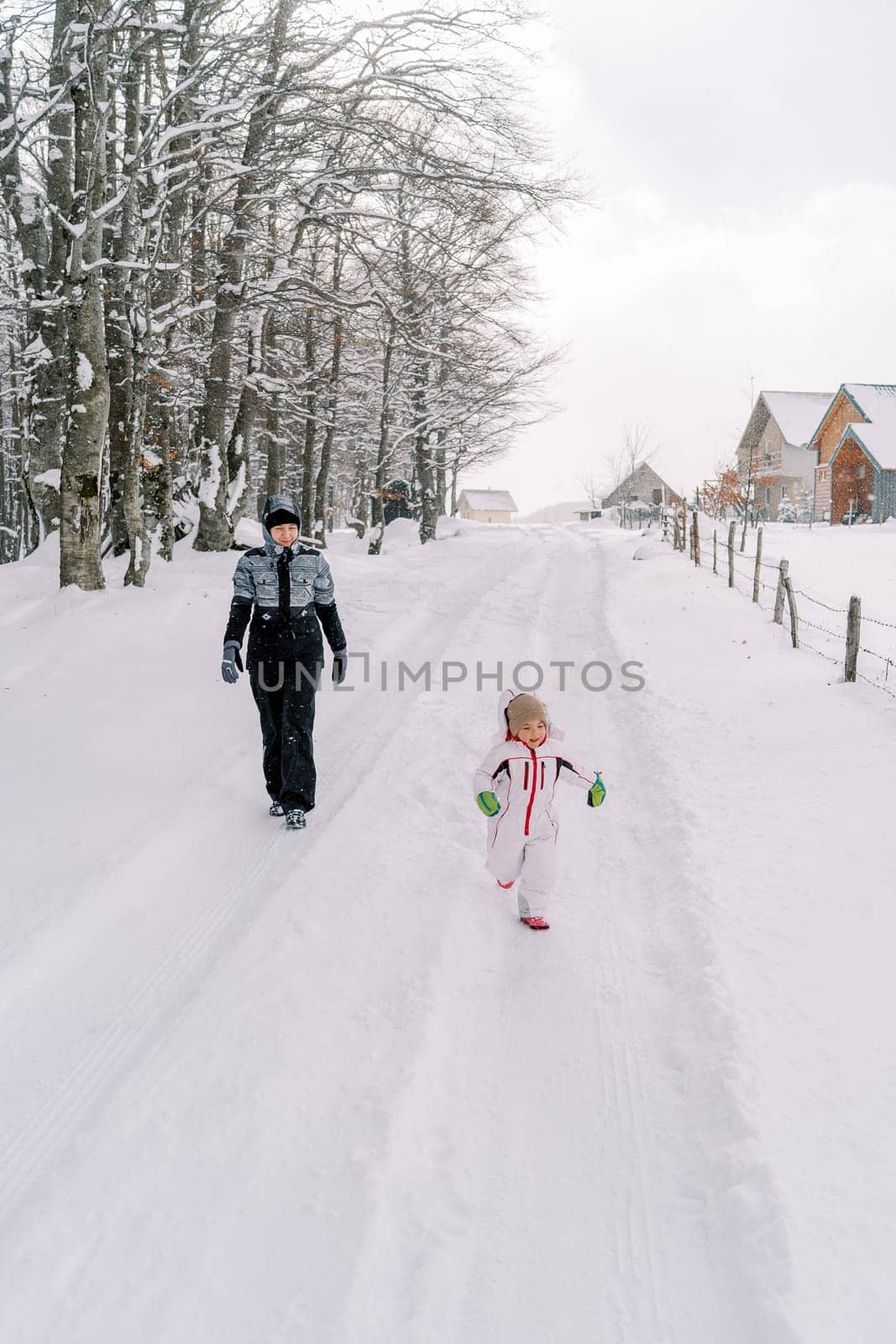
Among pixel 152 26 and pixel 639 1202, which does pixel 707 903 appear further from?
pixel 152 26

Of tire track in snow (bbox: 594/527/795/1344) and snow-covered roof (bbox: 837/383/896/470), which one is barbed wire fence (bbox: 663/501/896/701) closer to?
tire track in snow (bbox: 594/527/795/1344)

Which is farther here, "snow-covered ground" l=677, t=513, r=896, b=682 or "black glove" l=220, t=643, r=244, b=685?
"snow-covered ground" l=677, t=513, r=896, b=682

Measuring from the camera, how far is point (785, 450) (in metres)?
48.6

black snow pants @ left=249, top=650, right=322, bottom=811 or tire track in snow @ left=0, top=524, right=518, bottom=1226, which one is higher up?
black snow pants @ left=249, top=650, right=322, bottom=811

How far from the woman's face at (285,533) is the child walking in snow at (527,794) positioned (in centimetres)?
196

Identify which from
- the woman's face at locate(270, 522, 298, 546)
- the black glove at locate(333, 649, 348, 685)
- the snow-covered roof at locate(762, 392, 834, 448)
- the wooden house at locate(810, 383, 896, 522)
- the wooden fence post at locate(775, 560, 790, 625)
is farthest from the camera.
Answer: the snow-covered roof at locate(762, 392, 834, 448)

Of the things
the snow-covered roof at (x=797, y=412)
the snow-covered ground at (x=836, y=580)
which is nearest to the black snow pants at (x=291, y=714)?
the snow-covered ground at (x=836, y=580)

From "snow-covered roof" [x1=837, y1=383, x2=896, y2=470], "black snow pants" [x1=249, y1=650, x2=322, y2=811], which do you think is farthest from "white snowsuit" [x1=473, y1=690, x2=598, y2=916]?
"snow-covered roof" [x1=837, y1=383, x2=896, y2=470]

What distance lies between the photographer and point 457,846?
4770 mm

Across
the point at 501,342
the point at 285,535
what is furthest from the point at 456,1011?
the point at 501,342

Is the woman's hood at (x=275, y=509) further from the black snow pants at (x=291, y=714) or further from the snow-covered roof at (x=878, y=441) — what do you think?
the snow-covered roof at (x=878, y=441)

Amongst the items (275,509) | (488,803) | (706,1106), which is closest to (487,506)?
(275,509)

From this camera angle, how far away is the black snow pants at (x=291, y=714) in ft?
16.8

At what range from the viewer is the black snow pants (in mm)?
5105
